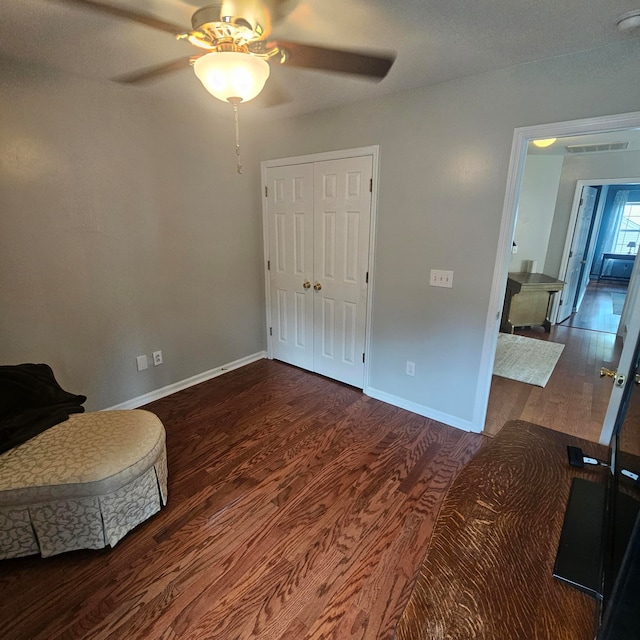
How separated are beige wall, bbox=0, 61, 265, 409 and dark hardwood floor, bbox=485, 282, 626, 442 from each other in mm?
2661

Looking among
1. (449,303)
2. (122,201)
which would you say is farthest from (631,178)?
(122,201)

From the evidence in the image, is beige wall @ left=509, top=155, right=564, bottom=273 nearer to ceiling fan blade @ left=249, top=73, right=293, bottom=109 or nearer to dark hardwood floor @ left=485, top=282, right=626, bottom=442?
dark hardwood floor @ left=485, top=282, right=626, bottom=442

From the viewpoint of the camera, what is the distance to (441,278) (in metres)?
2.46

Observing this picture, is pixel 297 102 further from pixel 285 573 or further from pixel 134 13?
pixel 285 573

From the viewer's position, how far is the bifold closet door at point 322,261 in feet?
9.23

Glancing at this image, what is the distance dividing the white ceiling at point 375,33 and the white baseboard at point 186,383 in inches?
90.6

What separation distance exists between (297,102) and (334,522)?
283cm

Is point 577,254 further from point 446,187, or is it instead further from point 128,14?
point 128,14

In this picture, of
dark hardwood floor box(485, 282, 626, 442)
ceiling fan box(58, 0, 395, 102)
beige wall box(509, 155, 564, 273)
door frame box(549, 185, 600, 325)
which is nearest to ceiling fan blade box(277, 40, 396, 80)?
ceiling fan box(58, 0, 395, 102)

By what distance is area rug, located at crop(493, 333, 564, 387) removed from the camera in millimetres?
3483

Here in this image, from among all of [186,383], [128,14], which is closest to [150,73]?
[128,14]

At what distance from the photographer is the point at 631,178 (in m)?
4.48

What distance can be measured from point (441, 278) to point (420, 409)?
42.2 inches

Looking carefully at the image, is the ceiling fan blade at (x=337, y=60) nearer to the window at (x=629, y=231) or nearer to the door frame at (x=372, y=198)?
the door frame at (x=372, y=198)
